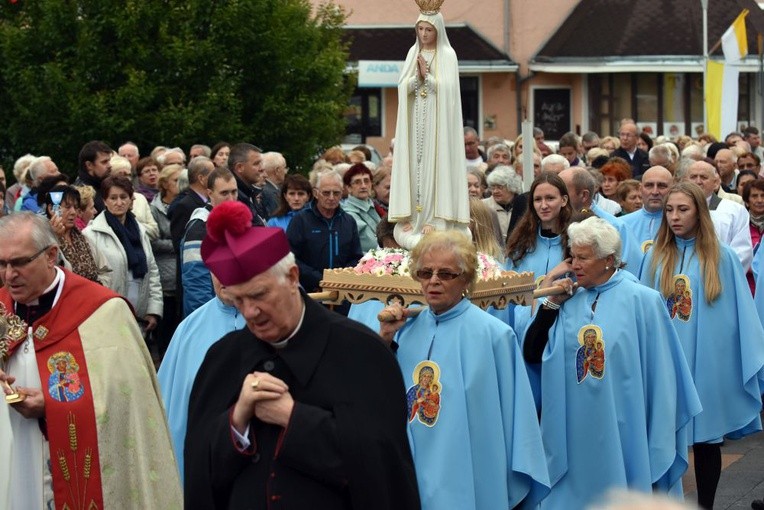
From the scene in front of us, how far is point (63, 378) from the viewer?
6.47 m

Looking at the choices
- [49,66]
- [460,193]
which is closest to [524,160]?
[460,193]

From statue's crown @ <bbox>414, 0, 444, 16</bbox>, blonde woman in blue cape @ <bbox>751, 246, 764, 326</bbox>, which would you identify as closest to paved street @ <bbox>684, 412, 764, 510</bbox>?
blonde woman in blue cape @ <bbox>751, 246, 764, 326</bbox>

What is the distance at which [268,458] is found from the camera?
15.3 ft

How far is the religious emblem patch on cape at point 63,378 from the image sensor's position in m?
6.46

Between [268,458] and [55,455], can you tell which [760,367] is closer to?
[55,455]

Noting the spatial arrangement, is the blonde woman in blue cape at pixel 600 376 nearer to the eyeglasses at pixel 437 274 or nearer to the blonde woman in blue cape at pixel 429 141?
the blonde woman in blue cape at pixel 429 141

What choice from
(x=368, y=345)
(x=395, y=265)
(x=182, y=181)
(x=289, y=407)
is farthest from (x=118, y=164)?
(x=289, y=407)

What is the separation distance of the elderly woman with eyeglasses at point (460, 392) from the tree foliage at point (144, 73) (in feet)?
33.7

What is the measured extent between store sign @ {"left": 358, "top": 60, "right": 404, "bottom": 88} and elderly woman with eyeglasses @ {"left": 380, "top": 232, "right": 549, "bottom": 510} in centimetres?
2097

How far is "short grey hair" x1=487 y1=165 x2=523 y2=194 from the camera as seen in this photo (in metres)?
12.9

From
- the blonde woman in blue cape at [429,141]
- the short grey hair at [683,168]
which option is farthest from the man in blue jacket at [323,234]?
the blonde woman in blue cape at [429,141]

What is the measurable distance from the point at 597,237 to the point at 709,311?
209 cm

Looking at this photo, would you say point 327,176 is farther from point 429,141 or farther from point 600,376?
point 600,376

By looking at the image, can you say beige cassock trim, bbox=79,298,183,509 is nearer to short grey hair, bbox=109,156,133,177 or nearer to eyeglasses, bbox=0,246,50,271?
eyeglasses, bbox=0,246,50,271
